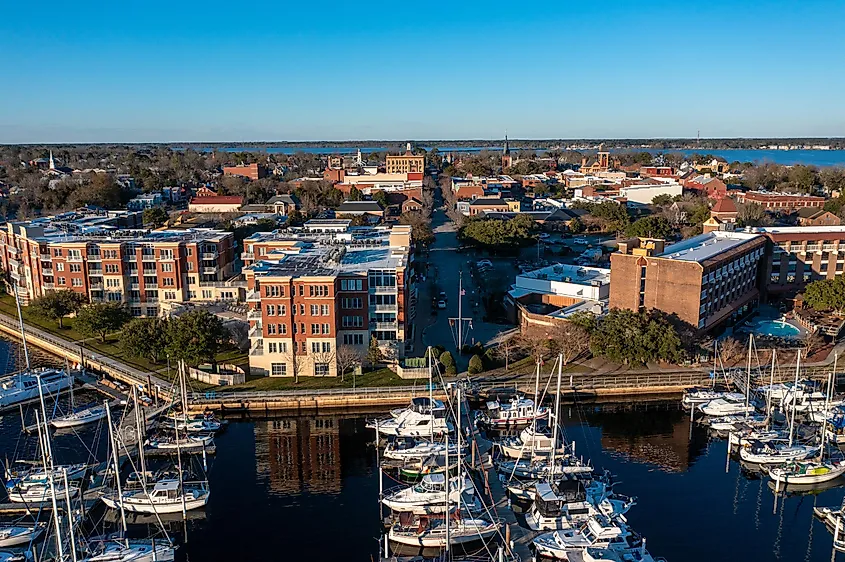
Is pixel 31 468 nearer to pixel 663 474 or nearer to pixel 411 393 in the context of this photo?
pixel 411 393

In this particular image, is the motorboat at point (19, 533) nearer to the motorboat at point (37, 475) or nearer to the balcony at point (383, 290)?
the motorboat at point (37, 475)

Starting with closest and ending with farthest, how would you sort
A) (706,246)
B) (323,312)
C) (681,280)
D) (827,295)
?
(323,312)
(681,280)
(827,295)
(706,246)

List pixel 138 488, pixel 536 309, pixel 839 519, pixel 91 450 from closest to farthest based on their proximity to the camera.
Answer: pixel 839 519 → pixel 138 488 → pixel 91 450 → pixel 536 309

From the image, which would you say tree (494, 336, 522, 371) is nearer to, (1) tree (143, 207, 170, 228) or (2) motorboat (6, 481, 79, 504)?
(2) motorboat (6, 481, 79, 504)

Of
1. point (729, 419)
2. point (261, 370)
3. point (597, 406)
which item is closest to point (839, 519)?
point (729, 419)

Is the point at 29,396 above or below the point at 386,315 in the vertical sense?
below

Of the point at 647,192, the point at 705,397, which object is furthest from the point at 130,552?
the point at 647,192

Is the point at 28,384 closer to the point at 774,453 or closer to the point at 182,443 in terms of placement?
the point at 182,443
